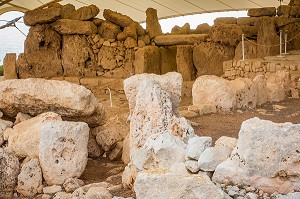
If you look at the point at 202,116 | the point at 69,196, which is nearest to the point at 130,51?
the point at 202,116

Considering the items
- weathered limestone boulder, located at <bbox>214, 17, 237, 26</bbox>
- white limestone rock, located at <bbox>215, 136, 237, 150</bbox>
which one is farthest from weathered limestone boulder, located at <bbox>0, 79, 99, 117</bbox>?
weathered limestone boulder, located at <bbox>214, 17, 237, 26</bbox>

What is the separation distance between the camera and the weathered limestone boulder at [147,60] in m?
15.7

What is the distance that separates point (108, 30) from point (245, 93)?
8995mm

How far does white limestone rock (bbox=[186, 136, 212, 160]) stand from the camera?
169 inches

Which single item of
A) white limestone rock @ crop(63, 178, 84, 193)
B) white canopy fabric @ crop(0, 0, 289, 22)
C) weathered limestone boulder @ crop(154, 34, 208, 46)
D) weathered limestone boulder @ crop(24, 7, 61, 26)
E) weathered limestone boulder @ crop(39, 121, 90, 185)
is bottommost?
white limestone rock @ crop(63, 178, 84, 193)

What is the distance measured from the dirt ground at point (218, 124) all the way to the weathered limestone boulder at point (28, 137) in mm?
771

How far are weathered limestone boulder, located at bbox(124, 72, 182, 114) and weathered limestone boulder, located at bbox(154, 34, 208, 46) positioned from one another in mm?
8730

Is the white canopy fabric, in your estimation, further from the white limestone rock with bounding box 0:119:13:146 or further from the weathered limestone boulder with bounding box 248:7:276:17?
the white limestone rock with bounding box 0:119:13:146

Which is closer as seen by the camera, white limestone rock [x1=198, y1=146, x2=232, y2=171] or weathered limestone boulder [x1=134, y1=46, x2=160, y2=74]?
white limestone rock [x1=198, y1=146, x2=232, y2=171]

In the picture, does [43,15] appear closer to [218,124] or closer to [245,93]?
[245,93]

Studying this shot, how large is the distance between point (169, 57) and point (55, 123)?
38.1 ft

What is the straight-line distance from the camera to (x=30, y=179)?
5457 mm

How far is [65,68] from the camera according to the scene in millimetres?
16922

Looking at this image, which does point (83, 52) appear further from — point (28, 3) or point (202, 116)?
point (202, 116)
